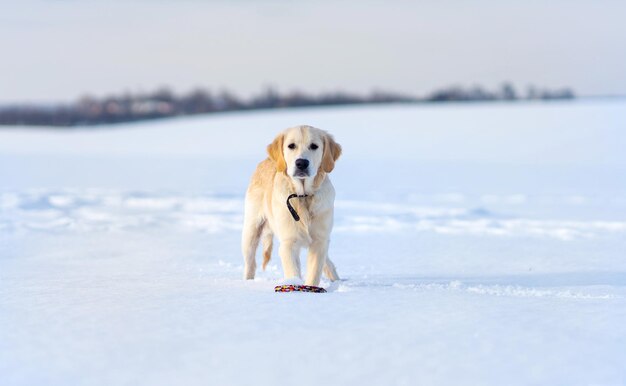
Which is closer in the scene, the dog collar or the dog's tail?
the dog collar

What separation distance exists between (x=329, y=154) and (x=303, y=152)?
23 cm

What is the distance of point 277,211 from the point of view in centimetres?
475

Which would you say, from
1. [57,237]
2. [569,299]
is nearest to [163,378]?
[569,299]

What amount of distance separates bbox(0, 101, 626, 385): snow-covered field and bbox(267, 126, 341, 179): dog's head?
74 centimetres

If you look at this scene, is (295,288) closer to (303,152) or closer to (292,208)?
(292,208)

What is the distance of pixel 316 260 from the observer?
4.67 m

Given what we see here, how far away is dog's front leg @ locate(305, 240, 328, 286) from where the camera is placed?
15.2 ft

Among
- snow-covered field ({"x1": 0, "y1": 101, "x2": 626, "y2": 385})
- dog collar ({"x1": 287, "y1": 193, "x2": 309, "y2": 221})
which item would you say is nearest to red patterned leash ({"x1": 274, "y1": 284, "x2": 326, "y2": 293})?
snow-covered field ({"x1": 0, "y1": 101, "x2": 626, "y2": 385})

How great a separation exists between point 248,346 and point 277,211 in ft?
5.89

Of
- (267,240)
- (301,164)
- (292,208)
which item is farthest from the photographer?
(267,240)

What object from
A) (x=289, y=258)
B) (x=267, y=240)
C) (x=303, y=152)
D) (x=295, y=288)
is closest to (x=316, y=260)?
(x=289, y=258)

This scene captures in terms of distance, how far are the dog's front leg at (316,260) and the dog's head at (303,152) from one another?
1.45 ft

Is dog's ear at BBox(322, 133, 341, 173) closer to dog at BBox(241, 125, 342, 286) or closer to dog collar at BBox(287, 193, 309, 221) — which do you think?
dog at BBox(241, 125, 342, 286)

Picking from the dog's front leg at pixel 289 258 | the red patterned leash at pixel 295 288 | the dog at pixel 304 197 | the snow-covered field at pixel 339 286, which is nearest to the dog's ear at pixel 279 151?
the dog at pixel 304 197
